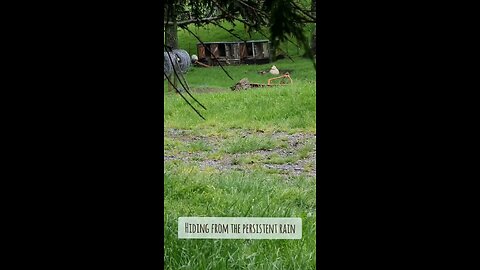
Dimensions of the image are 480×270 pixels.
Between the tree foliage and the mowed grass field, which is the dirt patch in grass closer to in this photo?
the mowed grass field

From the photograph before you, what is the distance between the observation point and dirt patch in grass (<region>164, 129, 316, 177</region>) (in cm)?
112

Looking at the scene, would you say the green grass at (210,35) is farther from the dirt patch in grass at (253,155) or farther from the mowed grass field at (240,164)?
the dirt patch in grass at (253,155)

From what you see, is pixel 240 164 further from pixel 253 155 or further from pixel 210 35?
pixel 210 35

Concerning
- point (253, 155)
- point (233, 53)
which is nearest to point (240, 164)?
point (253, 155)

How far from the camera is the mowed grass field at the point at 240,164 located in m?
1.11
